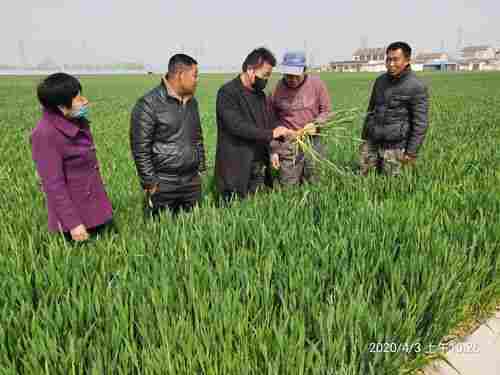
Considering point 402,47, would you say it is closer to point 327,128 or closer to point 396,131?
point 396,131

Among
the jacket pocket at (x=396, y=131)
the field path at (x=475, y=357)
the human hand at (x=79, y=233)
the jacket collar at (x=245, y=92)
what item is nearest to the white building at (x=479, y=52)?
the jacket pocket at (x=396, y=131)

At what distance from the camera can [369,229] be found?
213 centimetres

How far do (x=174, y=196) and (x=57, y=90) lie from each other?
1.26 m

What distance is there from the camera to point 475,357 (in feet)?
5.62

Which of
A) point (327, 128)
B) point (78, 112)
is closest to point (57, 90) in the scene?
point (78, 112)

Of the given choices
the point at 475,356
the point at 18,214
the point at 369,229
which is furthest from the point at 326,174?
the point at 18,214

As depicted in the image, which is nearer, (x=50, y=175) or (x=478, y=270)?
(x=478, y=270)

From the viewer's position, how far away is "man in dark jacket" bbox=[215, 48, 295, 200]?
3.15 metres

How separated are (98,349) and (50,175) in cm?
125

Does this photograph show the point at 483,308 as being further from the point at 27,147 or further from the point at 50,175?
the point at 27,147

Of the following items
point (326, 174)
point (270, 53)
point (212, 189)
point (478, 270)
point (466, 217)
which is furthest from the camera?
point (212, 189)

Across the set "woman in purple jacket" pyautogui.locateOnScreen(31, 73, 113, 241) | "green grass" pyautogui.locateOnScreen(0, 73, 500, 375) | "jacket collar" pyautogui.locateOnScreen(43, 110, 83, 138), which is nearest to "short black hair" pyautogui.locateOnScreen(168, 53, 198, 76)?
"woman in purple jacket" pyautogui.locateOnScreen(31, 73, 113, 241)

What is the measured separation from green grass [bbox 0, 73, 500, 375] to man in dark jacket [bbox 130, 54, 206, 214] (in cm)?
45

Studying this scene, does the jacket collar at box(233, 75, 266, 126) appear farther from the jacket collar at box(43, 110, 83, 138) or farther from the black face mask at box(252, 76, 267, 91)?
the jacket collar at box(43, 110, 83, 138)
